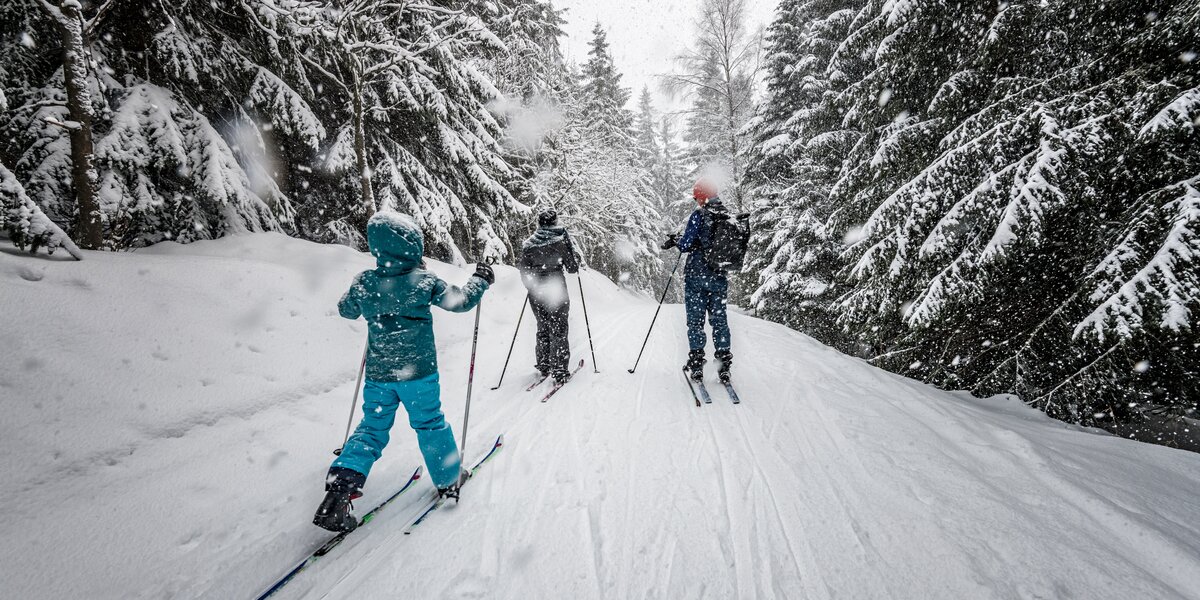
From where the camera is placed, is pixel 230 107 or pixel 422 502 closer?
pixel 422 502

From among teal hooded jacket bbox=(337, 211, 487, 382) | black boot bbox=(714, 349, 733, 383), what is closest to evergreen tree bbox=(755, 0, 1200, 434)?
black boot bbox=(714, 349, 733, 383)

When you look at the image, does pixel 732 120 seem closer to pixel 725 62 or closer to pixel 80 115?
pixel 725 62

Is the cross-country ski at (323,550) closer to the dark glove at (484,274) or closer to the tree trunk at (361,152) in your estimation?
the dark glove at (484,274)

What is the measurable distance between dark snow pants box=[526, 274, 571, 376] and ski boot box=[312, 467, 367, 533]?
9.16 feet

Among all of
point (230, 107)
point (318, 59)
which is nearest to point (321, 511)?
point (230, 107)

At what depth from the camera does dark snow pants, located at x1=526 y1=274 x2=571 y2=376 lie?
5.13m

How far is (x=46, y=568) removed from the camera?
212cm

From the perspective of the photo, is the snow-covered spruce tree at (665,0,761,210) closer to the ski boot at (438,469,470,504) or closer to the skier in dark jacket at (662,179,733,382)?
the skier in dark jacket at (662,179,733,382)

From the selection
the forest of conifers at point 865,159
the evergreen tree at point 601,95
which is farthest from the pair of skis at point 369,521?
the evergreen tree at point 601,95

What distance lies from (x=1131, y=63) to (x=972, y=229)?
1785mm

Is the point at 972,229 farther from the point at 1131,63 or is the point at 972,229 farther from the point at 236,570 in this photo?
Result: the point at 236,570

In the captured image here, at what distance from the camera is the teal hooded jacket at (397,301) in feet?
8.59

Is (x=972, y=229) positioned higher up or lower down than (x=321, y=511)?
higher up

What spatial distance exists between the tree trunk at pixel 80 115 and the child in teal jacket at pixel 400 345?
4752 mm
